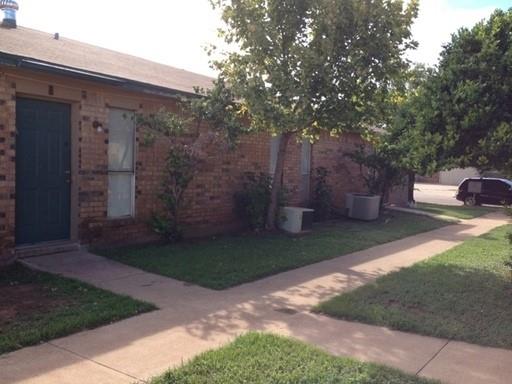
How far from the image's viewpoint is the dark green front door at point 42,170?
7.29 metres

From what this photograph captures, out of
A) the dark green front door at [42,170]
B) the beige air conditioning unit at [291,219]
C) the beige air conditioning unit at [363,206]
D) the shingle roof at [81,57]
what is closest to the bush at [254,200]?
the beige air conditioning unit at [291,219]

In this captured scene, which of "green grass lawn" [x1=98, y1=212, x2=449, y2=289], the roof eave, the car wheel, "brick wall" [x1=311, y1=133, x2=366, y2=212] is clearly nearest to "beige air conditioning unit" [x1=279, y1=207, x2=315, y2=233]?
"green grass lawn" [x1=98, y1=212, x2=449, y2=289]

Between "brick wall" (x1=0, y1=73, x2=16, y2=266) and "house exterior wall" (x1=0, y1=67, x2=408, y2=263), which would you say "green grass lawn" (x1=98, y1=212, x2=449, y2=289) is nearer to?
"house exterior wall" (x1=0, y1=67, x2=408, y2=263)

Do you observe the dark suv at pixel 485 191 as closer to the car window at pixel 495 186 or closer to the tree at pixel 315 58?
the car window at pixel 495 186

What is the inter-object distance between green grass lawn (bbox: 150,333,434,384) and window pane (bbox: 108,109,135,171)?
16.6ft

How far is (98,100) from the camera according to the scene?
26.5 ft

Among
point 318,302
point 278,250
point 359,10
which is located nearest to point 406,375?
point 318,302

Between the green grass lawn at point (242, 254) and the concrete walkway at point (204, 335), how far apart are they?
290 millimetres

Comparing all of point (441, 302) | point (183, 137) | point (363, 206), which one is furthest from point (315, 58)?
point (363, 206)

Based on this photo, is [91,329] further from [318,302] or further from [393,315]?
[393,315]

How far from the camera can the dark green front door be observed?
7.29 m

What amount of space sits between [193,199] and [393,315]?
18.1ft

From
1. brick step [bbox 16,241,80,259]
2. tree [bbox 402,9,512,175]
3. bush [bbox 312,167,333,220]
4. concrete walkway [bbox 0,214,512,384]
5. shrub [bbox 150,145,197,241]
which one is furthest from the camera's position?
bush [bbox 312,167,333,220]

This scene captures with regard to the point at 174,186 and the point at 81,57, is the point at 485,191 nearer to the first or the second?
the point at 174,186
